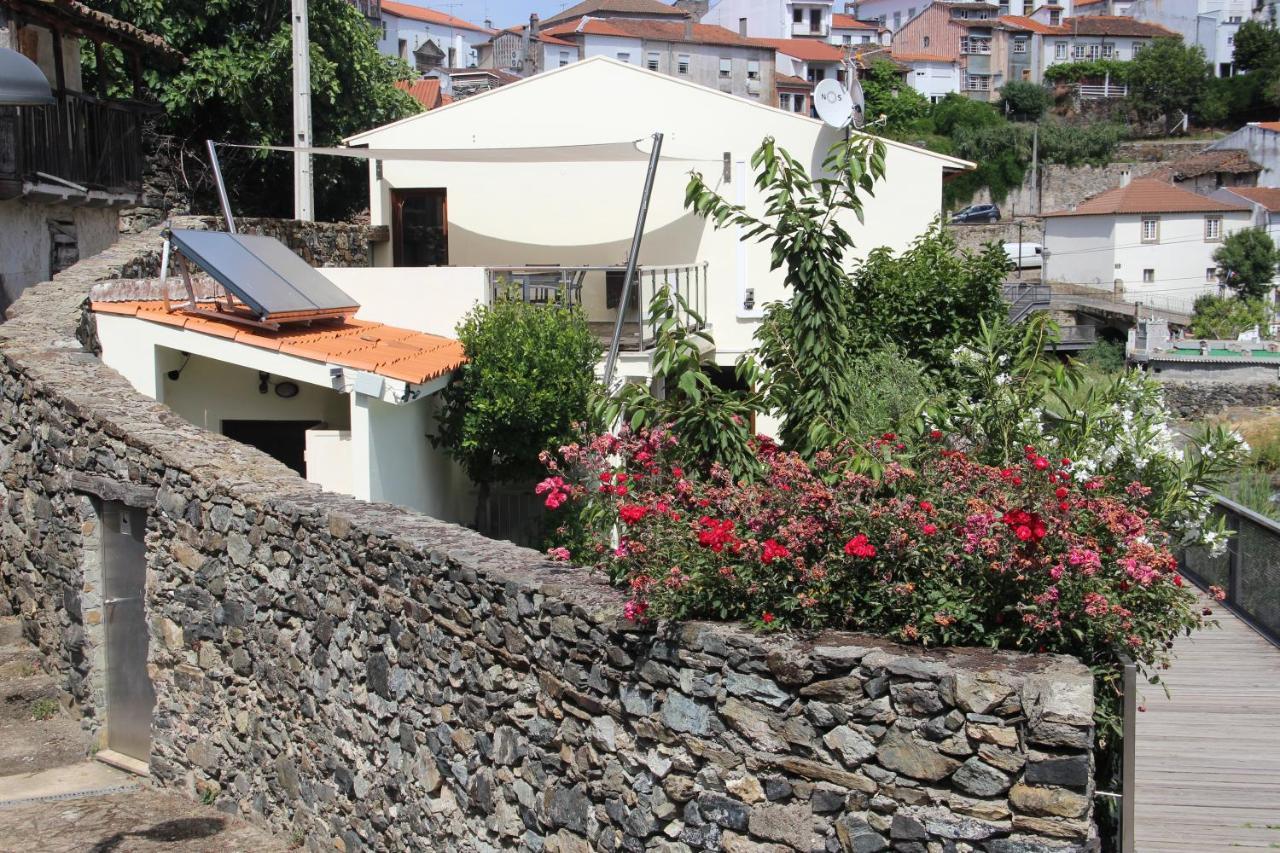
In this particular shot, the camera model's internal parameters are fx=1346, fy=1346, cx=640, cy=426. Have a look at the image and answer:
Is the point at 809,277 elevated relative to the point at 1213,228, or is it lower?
lower

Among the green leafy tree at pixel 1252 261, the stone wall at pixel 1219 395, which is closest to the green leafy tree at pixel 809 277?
the stone wall at pixel 1219 395

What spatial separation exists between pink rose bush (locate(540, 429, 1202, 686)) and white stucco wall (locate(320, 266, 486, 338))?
815 centimetres

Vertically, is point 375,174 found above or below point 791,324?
above

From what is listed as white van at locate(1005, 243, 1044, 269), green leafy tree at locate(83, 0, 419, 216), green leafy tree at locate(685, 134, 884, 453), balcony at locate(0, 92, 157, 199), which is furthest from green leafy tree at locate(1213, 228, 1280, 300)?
green leafy tree at locate(685, 134, 884, 453)

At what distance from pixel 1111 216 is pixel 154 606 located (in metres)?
64.3

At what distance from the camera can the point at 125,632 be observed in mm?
9211

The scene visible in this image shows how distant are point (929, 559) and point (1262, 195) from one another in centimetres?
7194

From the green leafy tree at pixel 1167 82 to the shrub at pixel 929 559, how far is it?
88266 mm

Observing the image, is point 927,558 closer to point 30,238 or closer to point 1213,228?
point 30,238

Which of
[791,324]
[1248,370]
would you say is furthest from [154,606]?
[1248,370]

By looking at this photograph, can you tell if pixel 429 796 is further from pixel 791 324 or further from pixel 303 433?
pixel 303 433

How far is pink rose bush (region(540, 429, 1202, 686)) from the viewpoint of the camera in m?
4.87

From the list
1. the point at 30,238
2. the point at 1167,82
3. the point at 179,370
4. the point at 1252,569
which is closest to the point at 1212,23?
the point at 1167,82

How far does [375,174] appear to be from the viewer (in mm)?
18438
